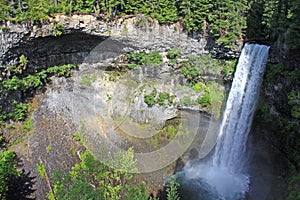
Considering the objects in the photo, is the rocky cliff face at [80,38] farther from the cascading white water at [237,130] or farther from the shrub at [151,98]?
the shrub at [151,98]

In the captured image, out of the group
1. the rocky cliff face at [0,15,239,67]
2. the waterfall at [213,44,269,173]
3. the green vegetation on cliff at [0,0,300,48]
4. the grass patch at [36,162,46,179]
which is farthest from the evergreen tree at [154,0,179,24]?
the grass patch at [36,162,46,179]

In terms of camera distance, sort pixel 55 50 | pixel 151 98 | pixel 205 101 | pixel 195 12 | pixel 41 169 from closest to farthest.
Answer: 1. pixel 41 169
2. pixel 195 12
3. pixel 205 101
4. pixel 151 98
5. pixel 55 50

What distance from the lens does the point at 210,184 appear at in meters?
22.6

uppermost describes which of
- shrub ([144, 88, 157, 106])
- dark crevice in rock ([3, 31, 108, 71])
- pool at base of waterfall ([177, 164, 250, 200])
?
dark crevice in rock ([3, 31, 108, 71])

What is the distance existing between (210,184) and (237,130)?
4968 millimetres

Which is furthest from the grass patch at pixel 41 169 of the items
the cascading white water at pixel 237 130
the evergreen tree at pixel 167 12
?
the evergreen tree at pixel 167 12

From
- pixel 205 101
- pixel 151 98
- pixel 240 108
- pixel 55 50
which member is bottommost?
pixel 151 98

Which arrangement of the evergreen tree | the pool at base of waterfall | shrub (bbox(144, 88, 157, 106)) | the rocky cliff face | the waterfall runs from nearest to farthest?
the pool at base of waterfall → the waterfall → the rocky cliff face → shrub (bbox(144, 88, 157, 106)) → the evergreen tree

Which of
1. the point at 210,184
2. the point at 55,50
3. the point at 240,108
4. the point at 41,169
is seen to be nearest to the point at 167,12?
the point at 240,108

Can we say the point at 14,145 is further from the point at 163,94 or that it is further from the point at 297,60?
the point at 297,60

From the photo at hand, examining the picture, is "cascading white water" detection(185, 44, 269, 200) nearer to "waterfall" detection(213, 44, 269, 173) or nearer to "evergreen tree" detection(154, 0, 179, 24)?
"waterfall" detection(213, 44, 269, 173)

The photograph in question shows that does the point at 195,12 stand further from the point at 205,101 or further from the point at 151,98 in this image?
the point at 151,98

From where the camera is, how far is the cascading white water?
22.6 m

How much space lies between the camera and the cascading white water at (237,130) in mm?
22609
